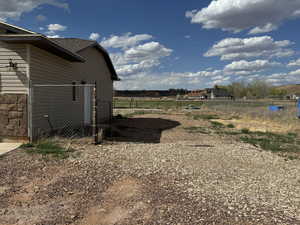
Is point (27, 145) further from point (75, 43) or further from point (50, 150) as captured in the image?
point (75, 43)

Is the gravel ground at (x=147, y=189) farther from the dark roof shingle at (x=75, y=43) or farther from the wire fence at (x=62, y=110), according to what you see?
the dark roof shingle at (x=75, y=43)

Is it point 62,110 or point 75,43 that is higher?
point 75,43

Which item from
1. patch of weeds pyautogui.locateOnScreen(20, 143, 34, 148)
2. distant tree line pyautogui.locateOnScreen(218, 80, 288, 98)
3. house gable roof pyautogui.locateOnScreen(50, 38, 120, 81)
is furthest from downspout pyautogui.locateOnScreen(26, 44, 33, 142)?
→ distant tree line pyautogui.locateOnScreen(218, 80, 288, 98)

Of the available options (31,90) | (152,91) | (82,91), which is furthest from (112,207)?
(152,91)

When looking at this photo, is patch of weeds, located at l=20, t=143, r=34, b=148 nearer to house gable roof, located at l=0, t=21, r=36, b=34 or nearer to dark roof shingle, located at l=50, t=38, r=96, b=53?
house gable roof, located at l=0, t=21, r=36, b=34

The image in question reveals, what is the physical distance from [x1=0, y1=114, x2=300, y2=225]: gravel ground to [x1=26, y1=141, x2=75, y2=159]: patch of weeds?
0.27 meters

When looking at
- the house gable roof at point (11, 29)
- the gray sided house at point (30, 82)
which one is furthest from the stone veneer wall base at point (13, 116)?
the house gable roof at point (11, 29)

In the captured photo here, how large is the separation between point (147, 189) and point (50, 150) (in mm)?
3655

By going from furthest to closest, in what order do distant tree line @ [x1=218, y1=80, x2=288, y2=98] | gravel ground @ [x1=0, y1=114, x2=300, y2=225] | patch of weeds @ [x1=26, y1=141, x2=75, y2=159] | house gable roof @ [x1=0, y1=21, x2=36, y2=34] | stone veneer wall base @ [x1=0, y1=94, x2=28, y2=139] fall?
1. distant tree line @ [x1=218, y1=80, x2=288, y2=98]
2. stone veneer wall base @ [x1=0, y1=94, x2=28, y2=139]
3. house gable roof @ [x1=0, y1=21, x2=36, y2=34]
4. patch of weeds @ [x1=26, y1=141, x2=75, y2=159]
5. gravel ground @ [x1=0, y1=114, x2=300, y2=225]

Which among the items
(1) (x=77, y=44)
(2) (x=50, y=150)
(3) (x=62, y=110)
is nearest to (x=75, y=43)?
(1) (x=77, y=44)

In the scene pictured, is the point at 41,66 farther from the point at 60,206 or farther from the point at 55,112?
the point at 60,206

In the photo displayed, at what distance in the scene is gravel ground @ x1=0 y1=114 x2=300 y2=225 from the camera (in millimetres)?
3094

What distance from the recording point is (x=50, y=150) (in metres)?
6.27

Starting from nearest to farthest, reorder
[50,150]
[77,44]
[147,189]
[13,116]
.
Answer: [147,189] → [50,150] → [13,116] → [77,44]
